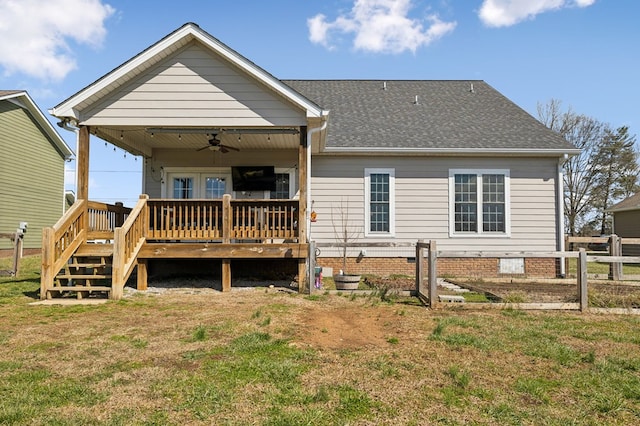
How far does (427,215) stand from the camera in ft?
43.0

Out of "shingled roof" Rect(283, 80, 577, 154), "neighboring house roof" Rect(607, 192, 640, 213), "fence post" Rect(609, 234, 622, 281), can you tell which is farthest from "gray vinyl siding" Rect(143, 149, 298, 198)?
"neighboring house roof" Rect(607, 192, 640, 213)

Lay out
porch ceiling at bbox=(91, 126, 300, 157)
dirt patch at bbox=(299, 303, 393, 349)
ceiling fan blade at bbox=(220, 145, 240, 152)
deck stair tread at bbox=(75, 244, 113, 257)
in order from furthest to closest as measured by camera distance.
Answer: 1. ceiling fan blade at bbox=(220, 145, 240, 152)
2. porch ceiling at bbox=(91, 126, 300, 157)
3. deck stair tread at bbox=(75, 244, 113, 257)
4. dirt patch at bbox=(299, 303, 393, 349)

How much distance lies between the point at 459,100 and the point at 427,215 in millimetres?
5527

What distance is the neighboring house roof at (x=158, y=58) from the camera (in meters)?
9.12

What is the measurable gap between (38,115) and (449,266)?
20.8m

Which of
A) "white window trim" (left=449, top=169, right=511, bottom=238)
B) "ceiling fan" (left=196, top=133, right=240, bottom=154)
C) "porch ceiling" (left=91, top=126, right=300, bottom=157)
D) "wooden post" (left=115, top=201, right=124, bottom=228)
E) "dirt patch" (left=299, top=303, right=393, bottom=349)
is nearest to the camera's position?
"dirt patch" (left=299, top=303, right=393, bottom=349)

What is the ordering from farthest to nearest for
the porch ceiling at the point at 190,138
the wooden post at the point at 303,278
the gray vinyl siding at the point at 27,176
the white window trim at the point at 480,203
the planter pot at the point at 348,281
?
the gray vinyl siding at the point at 27,176
the white window trim at the point at 480,203
the porch ceiling at the point at 190,138
the wooden post at the point at 303,278
the planter pot at the point at 348,281

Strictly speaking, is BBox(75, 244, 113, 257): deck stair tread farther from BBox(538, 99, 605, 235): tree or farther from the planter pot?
BBox(538, 99, 605, 235): tree

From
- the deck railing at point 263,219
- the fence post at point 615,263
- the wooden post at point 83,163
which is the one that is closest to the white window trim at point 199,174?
the deck railing at point 263,219

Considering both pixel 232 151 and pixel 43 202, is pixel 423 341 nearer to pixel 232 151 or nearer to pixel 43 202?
pixel 232 151

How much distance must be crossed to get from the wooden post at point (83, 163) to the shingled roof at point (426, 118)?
243 inches

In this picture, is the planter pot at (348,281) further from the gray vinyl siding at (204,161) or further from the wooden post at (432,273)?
the gray vinyl siding at (204,161)

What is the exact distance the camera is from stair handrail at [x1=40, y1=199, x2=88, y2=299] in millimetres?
8203

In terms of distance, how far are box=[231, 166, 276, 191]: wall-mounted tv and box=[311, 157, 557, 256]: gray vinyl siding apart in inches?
48.2
